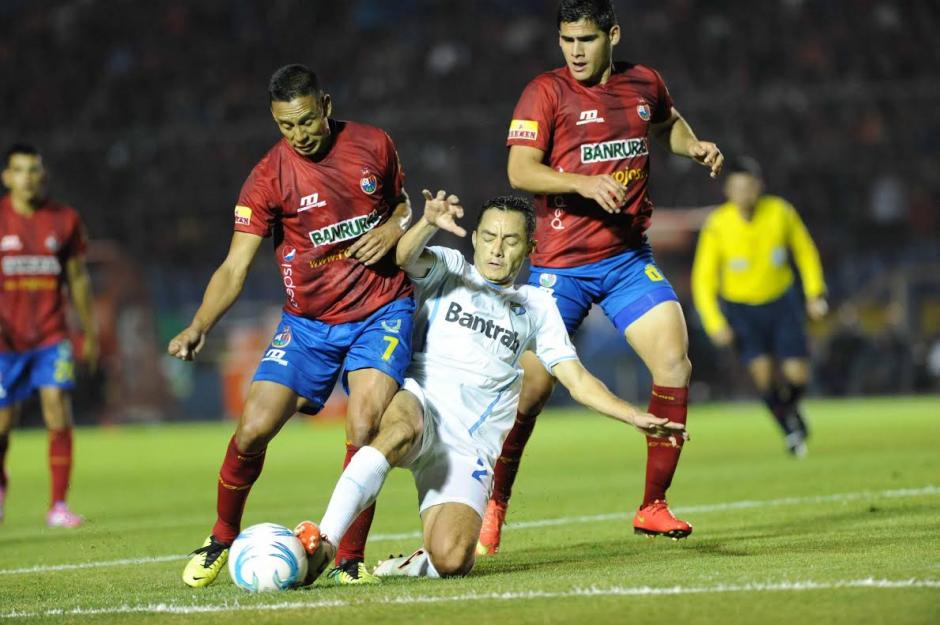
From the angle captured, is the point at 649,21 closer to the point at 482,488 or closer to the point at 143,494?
the point at 143,494

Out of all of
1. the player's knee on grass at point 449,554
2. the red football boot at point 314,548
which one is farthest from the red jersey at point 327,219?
the red football boot at point 314,548

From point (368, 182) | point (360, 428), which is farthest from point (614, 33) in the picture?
point (360, 428)

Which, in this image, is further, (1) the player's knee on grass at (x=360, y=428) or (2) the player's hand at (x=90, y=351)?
(2) the player's hand at (x=90, y=351)

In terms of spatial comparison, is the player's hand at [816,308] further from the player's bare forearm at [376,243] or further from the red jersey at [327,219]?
the player's bare forearm at [376,243]

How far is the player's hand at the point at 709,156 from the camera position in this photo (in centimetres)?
679

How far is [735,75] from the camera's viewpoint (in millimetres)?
24625

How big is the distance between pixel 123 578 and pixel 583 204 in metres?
2.84

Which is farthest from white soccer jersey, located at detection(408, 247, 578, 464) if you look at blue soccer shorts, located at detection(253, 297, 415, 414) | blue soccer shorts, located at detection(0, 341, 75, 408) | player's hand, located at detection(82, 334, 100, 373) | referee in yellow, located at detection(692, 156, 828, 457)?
referee in yellow, located at detection(692, 156, 828, 457)

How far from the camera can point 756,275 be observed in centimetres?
1325

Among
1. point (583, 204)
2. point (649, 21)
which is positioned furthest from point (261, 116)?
point (583, 204)

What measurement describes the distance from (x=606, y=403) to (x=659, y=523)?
1212mm

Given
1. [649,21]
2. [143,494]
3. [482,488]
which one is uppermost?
[649,21]

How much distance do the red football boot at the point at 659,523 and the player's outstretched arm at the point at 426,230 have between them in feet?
5.46

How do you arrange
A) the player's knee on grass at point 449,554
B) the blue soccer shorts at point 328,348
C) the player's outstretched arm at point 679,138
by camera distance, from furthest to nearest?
the player's outstretched arm at point 679,138 → the blue soccer shorts at point 328,348 → the player's knee on grass at point 449,554
